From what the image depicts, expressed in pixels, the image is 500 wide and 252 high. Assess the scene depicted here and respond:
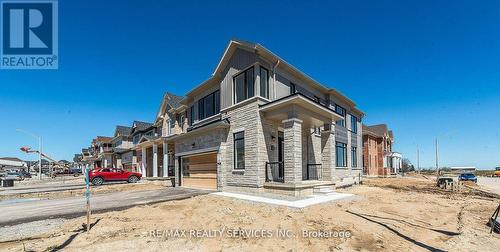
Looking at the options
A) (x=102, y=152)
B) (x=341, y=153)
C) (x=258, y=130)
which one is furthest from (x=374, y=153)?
(x=102, y=152)

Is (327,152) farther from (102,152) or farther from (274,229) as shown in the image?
(102,152)

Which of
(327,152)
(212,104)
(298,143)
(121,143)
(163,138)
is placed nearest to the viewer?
(298,143)

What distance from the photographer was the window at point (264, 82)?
1389 cm

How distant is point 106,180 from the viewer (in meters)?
24.2

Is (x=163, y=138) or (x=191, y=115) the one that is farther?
(x=163, y=138)

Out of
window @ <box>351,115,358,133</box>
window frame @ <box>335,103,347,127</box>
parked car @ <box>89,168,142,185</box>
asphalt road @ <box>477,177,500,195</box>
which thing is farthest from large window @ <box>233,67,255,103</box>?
asphalt road @ <box>477,177,500,195</box>

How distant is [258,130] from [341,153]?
39.2 feet

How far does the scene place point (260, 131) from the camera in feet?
44.0

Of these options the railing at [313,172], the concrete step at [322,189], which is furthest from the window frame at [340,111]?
the concrete step at [322,189]

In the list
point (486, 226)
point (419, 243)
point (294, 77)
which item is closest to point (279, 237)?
point (419, 243)

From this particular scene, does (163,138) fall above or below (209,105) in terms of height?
below

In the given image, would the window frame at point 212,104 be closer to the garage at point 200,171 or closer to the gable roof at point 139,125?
the garage at point 200,171

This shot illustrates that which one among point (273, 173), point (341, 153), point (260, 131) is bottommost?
point (273, 173)

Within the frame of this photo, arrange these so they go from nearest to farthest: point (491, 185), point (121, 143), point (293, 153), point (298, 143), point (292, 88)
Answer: point (293, 153) < point (298, 143) < point (292, 88) < point (491, 185) < point (121, 143)
